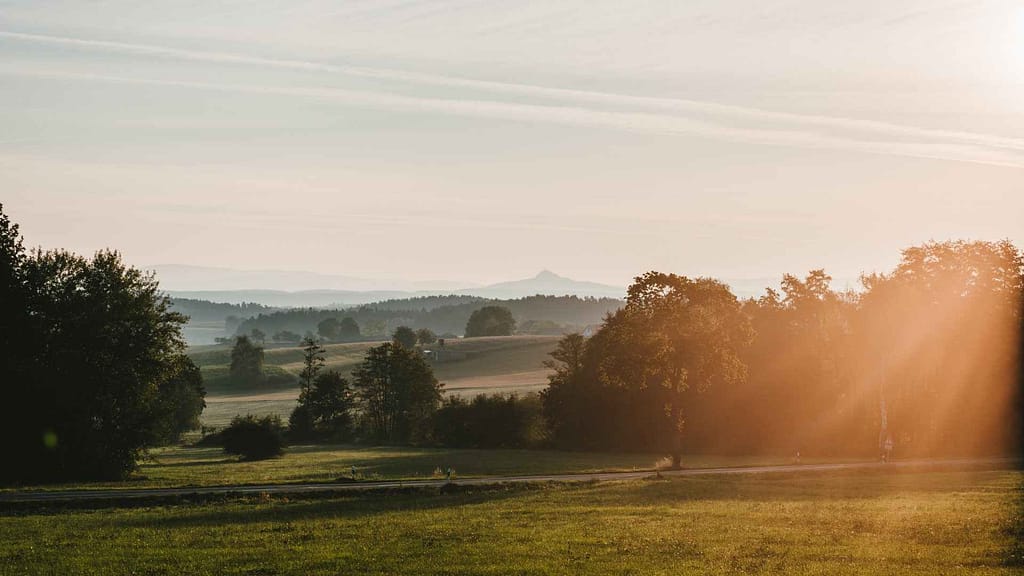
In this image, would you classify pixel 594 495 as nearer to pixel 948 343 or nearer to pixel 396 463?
pixel 396 463

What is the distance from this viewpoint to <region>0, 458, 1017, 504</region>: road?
43781 mm

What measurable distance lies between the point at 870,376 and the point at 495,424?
41.4 meters

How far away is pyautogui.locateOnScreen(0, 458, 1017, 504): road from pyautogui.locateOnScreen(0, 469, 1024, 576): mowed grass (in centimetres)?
299

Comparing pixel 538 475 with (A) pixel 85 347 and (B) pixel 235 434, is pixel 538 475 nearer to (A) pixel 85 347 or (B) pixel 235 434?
(A) pixel 85 347

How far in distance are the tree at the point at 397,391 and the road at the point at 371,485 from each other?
59.4 metres

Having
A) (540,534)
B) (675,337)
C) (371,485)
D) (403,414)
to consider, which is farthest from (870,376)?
(540,534)

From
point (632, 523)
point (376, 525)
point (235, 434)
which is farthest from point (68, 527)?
point (235, 434)

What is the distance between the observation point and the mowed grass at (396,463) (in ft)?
217

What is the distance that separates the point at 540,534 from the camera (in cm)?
3234

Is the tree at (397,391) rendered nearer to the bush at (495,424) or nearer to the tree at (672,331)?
the bush at (495,424)

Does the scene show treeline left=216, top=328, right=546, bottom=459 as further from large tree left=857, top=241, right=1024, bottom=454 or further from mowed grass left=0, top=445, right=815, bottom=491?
large tree left=857, top=241, right=1024, bottom=454

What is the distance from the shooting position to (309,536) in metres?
31.9

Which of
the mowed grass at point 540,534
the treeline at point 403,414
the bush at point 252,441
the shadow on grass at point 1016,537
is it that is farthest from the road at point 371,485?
the bush at point 252,441

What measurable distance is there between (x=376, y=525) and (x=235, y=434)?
64.2 metres
